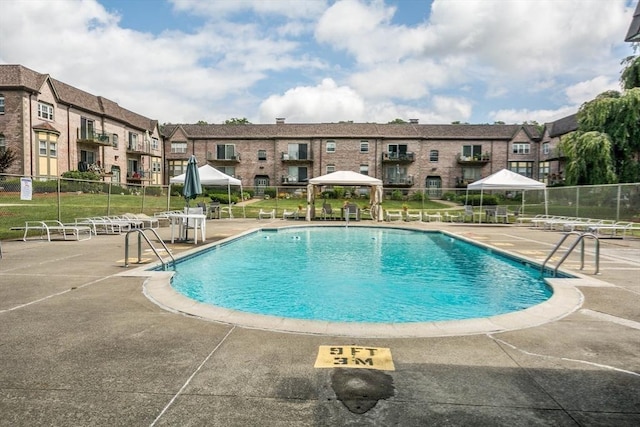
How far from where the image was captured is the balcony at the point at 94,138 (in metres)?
34.3

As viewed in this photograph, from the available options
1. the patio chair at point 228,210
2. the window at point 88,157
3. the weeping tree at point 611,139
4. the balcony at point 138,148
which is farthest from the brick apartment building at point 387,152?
the patio chair at point 228,210

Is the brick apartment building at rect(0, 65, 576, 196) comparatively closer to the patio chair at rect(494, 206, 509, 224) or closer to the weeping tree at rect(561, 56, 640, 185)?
the weeping tree at rect(561, 56, 640, 185)

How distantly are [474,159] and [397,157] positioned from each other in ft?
27.5

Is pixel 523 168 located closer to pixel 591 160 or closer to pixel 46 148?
pixel 591 160

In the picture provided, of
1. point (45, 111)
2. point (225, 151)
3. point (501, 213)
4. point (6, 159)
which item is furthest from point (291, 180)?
point (501, 213)

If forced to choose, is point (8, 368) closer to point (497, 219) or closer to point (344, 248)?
point (344, 248)

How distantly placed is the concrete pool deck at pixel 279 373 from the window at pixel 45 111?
101 feet

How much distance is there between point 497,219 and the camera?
23672mm

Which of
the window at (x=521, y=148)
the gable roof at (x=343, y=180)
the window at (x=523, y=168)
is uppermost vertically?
the window at (x=521, y=148)

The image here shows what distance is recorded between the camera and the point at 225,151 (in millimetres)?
46062

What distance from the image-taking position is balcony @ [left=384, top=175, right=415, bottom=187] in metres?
44.7

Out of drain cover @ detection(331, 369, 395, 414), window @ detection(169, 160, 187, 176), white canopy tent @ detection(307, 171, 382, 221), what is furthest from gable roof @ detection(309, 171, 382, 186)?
window @ detection(169, 160, 187, 176)

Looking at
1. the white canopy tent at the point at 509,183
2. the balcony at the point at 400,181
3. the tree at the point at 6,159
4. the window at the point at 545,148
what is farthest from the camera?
the window at the point at 545,148

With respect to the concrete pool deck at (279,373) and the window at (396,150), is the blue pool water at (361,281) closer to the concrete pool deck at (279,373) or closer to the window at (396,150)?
the concrete pool deck at (279,373)
